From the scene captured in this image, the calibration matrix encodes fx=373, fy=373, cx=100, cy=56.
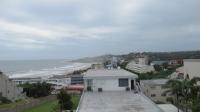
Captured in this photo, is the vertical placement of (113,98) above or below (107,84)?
below

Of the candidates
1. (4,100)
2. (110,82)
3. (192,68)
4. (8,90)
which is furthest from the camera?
(8,90)

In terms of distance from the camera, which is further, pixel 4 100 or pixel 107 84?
pixel 4 100

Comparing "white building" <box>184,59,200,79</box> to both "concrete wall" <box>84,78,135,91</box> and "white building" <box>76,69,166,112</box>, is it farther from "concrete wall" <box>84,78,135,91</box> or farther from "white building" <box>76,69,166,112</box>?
"concrete wall" <box>84,78,135,91</box>

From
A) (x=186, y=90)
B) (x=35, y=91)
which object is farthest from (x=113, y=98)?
(x=35, y=91)

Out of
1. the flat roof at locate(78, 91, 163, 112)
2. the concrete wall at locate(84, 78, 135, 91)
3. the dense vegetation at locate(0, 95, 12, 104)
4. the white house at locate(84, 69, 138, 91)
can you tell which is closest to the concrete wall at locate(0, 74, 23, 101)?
the dense vegetation at locate(0, 95, 12, 104)

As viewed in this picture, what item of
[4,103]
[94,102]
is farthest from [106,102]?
[4,103]

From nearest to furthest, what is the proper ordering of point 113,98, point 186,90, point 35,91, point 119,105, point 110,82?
point 119,105, point 113,98, point 110,82, point 186,90, point 35,91

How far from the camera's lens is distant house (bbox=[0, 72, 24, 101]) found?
52097 mm

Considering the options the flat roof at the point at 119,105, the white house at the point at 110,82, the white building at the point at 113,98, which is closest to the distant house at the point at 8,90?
the white house at the point at 110,82

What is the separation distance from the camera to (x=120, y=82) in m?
30.0

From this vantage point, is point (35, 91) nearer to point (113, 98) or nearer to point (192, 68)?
point (192, 68)

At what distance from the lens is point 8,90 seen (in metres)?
54.0

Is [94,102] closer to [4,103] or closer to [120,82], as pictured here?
[120,82]

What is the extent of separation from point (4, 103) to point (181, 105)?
76.7 ft
